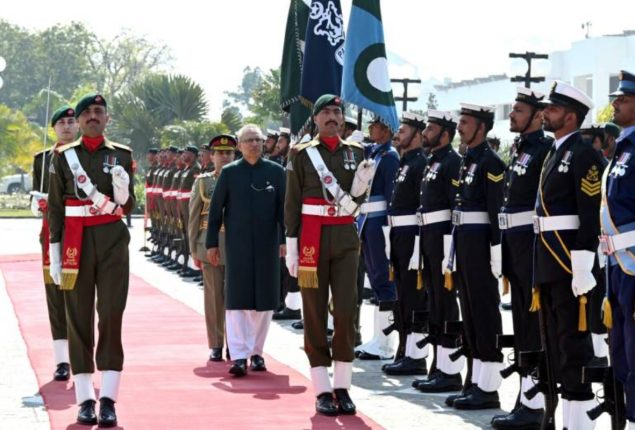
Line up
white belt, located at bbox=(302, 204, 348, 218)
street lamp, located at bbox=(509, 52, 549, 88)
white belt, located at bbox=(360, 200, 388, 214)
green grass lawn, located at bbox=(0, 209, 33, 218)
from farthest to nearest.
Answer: green grass lawn, located at bbox=(0, 209, 33, 218) → street lamp, located at bbox=(509, 52, 549, 88) → white belt, located at bbox=(360, 200, 388, 214) → white belt, located at bbox=(302, 204, 348, 218)

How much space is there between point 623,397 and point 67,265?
3871 mm

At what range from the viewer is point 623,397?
25.7 feet

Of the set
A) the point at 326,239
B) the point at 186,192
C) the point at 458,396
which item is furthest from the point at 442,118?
the point at 186,192

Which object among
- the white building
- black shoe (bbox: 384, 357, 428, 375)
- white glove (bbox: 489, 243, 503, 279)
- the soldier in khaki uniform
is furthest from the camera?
the white building

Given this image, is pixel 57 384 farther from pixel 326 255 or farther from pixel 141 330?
pixel 141 330

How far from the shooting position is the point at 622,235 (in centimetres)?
746

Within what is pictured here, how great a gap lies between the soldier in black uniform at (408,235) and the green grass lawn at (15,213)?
1708 inches

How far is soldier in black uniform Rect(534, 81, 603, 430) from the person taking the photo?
27.2 feet

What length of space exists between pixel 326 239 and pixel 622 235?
3.04 m

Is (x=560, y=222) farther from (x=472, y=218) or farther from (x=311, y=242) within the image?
(x=311, y=242)

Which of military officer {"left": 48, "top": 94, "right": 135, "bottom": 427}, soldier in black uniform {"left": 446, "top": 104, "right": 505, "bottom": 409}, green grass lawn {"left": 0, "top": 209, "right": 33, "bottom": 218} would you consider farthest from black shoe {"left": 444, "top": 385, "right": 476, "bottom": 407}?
green grass lawn {"left": 0, "top": 209, "right": 33, "bottom": 218}

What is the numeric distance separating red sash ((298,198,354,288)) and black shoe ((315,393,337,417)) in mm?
800

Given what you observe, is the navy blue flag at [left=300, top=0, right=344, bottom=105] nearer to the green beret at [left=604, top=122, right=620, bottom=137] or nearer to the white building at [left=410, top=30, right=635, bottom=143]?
the green beret at [left=604, top=122, right=620, bottom=137]

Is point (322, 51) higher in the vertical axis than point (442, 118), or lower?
higher
